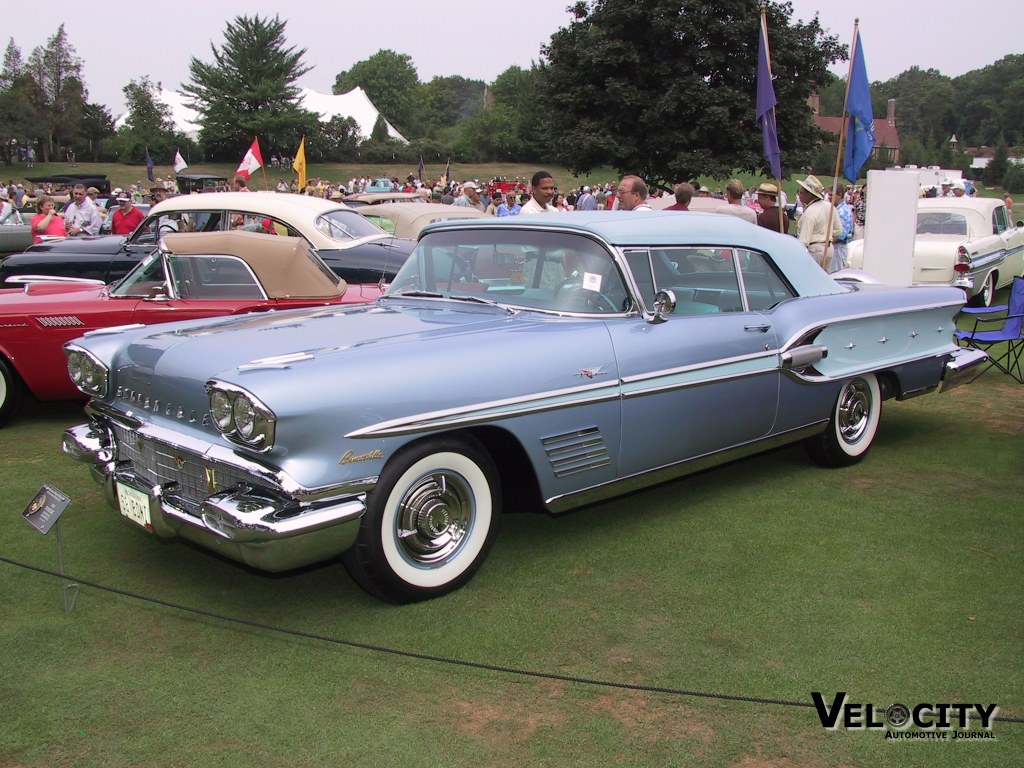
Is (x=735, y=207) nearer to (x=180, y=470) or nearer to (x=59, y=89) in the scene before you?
(x=180, y=470)

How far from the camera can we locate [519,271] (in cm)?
449

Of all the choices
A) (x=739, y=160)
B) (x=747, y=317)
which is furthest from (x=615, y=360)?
(x=739, y=160)

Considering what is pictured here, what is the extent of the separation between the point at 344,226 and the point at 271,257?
385cm

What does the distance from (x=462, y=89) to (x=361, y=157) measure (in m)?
129

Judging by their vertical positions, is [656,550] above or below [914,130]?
below

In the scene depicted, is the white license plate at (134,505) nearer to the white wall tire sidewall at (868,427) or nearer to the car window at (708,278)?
the car window at (708,278)

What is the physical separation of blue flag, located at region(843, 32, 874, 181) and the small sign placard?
7.49 metres

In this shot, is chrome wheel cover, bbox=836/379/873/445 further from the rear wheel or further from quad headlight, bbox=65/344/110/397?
the rear wheel

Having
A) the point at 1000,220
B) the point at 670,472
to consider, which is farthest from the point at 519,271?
the point at 1000,220

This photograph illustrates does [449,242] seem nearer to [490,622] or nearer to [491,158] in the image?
[490,622]

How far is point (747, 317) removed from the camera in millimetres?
4781

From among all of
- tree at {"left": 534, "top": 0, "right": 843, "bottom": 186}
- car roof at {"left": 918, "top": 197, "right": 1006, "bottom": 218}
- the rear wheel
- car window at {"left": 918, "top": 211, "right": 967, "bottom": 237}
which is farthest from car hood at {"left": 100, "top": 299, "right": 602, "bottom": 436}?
tree at {"left": 534, "top": 0, "right": 843, "bottom": 186}

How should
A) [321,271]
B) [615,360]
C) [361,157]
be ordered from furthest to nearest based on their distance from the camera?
[361,157] → [321,271] → [615,360]

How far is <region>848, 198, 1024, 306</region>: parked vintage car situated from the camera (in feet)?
37.8
